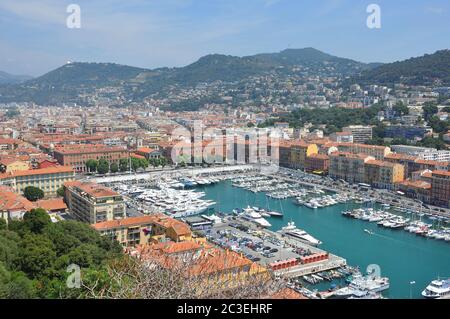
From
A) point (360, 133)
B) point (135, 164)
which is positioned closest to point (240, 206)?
point (135, 164)

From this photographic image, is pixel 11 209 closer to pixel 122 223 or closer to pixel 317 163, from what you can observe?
pixel 122 223

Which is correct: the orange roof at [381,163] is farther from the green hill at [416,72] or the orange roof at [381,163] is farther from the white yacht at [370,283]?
the green hill at [416,72]

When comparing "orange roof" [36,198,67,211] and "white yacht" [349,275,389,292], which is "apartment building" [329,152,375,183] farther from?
"orange roof" [36,198,67,211]

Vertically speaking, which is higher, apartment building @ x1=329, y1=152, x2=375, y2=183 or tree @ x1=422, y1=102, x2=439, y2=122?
tree @ x1=422, y1=102, x2=439, y2=122

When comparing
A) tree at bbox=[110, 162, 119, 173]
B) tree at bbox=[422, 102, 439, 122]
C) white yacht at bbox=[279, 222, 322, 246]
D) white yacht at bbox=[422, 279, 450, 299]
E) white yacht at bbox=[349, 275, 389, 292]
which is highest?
tree at bbox=[422, 102, 439, 122]

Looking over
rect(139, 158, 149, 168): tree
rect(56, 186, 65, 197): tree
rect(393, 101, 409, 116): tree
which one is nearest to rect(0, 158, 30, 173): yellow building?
rect(56, 186, 65, 197): tree

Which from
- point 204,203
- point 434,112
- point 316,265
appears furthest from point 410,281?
point 434,112

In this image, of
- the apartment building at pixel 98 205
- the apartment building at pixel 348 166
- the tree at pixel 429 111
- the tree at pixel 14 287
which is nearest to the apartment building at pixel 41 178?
the apartment building at pixel 98 205
